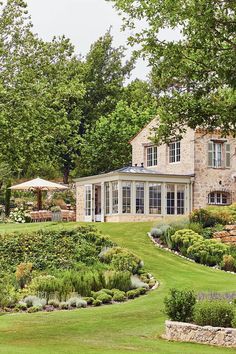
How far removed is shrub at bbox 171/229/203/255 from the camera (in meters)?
30.3

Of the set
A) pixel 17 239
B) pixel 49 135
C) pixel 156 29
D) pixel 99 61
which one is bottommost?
pixel 17 239

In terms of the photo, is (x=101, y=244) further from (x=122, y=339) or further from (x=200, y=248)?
(x=122, y=339)

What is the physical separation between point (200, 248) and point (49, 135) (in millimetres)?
8359

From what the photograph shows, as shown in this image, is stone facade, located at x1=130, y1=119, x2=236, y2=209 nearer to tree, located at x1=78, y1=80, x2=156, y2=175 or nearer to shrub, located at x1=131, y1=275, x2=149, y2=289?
tree, located at x1=78, y1=80, x2=156, y2=175

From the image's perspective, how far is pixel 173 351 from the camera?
13.8 meters

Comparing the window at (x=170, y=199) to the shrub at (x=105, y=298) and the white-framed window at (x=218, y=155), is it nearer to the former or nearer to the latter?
the white-framed window at (x=218, y=155)

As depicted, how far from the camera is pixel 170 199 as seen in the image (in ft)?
139

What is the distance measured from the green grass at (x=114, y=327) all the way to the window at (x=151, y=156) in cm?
1880

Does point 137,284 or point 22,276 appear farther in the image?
point 137,284

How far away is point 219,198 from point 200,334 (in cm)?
2810

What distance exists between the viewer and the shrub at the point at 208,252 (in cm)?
2905

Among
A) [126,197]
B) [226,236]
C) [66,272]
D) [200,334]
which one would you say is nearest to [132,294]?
[66,272]

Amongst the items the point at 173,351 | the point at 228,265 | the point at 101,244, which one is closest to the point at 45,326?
the point at 173,351

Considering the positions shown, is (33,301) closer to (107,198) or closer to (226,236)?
(226,236)
